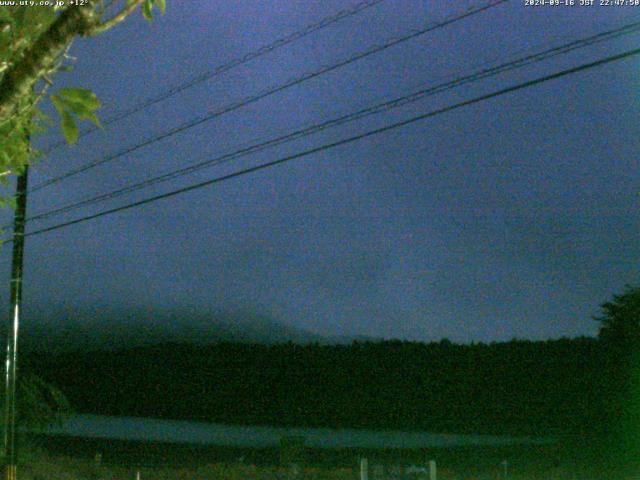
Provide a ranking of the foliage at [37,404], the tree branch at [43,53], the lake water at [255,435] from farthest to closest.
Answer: the lake water at [255,435] < the foliage at [37,404] < the tree branch at [43,53]

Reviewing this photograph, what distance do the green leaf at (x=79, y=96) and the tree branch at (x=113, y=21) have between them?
283 millimetres

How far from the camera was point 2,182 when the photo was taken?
23.3ft

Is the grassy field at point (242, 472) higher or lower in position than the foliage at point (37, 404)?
lower

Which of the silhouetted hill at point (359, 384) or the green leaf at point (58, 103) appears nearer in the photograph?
the green leaf at point (58, 103)

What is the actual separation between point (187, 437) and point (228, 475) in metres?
17.9

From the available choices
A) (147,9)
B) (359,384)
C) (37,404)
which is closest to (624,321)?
(359,384)

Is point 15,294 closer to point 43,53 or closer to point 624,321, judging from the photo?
point 43,53

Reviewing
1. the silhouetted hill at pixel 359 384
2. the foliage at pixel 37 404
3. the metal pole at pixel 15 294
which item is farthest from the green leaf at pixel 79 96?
the silhouetted hill at pixel 359 384

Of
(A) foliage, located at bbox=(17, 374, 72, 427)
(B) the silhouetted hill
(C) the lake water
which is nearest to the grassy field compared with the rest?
(A) foliage, located at bbox=(17, 374, 72, 427)

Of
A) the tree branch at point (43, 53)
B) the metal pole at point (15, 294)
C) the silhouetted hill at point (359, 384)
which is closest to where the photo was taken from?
the tree branch at point (43, 53)

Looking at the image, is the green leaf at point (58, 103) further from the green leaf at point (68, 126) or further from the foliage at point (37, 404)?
the foliage at point (37, 404)

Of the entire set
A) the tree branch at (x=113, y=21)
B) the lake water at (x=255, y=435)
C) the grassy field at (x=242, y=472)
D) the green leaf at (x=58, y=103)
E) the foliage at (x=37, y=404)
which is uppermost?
the tree branch at (x=113, y=21)

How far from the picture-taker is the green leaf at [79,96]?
4.77 m

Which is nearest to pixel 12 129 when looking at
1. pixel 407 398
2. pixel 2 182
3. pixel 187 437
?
pixel 2 182
